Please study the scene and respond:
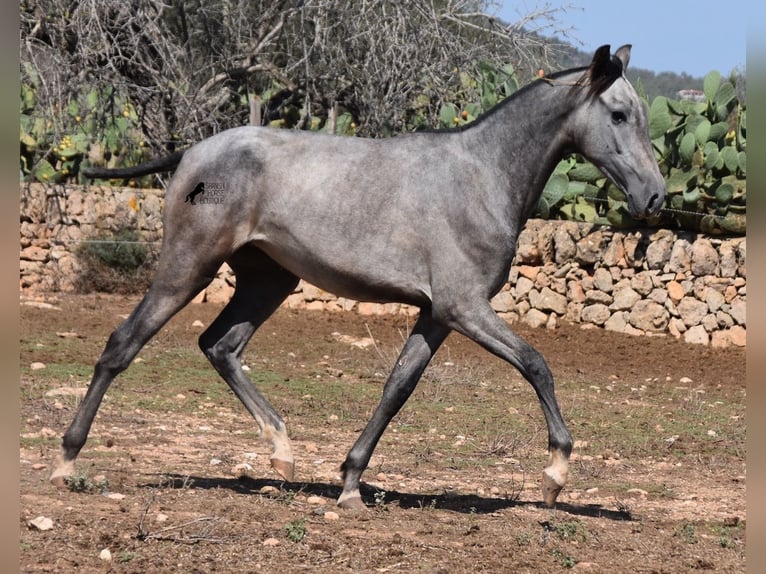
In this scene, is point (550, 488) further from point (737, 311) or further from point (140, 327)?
point (737, 311)

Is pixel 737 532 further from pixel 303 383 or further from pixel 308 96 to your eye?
pixel 308 96

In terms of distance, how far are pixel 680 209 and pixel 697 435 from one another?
4.50 metres

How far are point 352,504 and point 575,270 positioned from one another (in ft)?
26.9

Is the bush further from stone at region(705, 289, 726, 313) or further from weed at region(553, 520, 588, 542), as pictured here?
weed at region(553, 520, 588, 542)

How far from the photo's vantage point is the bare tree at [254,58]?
41.8 ft

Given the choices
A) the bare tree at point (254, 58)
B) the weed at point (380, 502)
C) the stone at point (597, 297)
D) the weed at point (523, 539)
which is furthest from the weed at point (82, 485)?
the stone at point (597, 297)

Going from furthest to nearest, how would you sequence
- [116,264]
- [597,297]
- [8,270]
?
[116,264], [597,297], [8,270]

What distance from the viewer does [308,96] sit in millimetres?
14141

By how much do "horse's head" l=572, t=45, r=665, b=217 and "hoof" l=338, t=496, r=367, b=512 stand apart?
1997 mm

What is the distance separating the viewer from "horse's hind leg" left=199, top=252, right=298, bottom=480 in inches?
246

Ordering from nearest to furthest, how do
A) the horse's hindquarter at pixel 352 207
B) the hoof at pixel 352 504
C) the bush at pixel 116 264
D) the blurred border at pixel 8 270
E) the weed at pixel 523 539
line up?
the blurred border at pixel 8 270, the weed at pixel 523 539, the horse's hindquarter at pixel 352 207, the hoof at pixel 352 504, the bush at pixel 116 264

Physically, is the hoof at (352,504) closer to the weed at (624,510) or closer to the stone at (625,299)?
the weed at (624,510)

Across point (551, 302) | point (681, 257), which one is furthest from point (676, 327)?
point (551, 302)

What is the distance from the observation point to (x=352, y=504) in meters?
5.75
